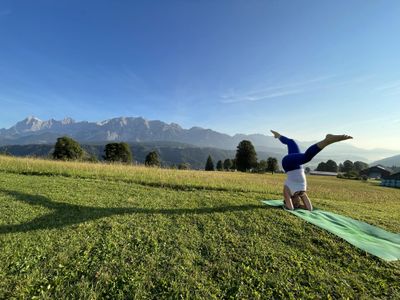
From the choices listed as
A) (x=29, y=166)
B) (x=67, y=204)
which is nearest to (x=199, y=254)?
(x=67, y=204)

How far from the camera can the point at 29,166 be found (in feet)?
35.2

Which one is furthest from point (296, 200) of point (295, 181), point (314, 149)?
point (314, 149)

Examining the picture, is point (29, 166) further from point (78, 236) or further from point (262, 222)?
point (262, 222)

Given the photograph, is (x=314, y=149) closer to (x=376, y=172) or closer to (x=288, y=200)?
(x=288, y=200)

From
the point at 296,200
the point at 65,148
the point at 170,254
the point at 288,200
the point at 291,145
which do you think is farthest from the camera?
→ the point at 65,148

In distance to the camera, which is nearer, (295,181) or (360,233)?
(360,233)

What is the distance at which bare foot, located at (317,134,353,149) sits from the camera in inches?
212

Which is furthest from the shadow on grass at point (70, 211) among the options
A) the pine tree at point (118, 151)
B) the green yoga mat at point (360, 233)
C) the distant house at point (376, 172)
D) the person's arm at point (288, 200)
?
the distant house at point (376, 172)

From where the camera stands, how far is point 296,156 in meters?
6.60

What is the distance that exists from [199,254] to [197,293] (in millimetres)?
969

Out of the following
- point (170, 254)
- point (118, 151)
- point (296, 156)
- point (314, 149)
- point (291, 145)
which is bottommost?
point (170, 254)

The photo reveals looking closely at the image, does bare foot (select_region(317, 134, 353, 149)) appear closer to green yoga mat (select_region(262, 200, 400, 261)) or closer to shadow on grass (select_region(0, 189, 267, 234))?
green yoga mat (select_region(262, 200, 400, 261))

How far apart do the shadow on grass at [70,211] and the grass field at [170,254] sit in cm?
2

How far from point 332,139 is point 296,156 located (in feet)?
4.17
